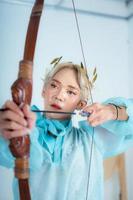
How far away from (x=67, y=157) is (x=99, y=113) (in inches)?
5.1

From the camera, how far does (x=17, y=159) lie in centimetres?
43

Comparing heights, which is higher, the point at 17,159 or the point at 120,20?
the point at 120,20

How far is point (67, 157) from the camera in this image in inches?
23.5

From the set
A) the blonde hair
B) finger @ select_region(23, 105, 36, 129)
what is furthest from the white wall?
finger @ select_region(23, 105, 36, 129)

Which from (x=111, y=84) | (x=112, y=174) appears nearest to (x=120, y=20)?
(x=111, y=84)

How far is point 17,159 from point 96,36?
75 cm

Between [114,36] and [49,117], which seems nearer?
[49,117]

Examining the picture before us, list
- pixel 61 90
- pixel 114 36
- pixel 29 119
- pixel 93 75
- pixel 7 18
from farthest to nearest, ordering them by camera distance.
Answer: pixel 114 36 → pixel 93 75 → pixel 7 18 → pixel 61 90 → pixel 29 119

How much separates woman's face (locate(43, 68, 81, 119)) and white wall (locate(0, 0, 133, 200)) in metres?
0.23

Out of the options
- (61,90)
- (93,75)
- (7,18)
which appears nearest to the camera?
(61,90)

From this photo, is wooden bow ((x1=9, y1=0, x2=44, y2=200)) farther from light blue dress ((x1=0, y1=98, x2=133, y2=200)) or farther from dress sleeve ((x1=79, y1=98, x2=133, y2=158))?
dress sleeve ((x1=79, y1=98, x2=133, y2=158))

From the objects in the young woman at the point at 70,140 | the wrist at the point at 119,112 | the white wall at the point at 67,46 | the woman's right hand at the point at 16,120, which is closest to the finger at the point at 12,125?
the woman's right hand at the point at 16,120

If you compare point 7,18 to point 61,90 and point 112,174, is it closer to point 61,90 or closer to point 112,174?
point 61,90

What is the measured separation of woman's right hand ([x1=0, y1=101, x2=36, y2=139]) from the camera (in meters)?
0.39
